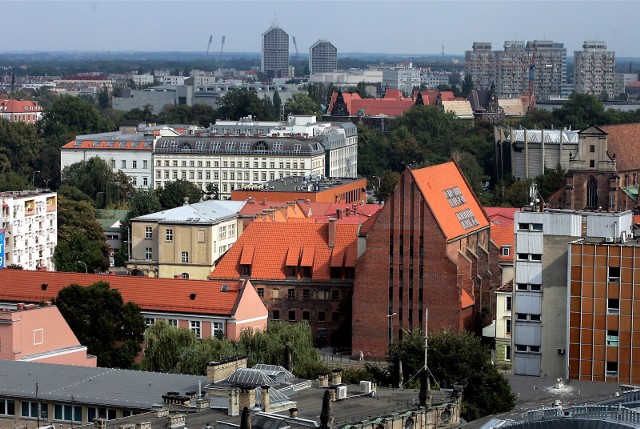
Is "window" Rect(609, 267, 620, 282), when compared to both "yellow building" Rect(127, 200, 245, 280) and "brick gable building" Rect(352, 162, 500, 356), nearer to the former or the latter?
"brick gable building" Rect(352, 162, 500, 356)

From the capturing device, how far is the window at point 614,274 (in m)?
58.4

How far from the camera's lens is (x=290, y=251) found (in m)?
78.1

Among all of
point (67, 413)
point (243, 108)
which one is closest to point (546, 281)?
point (67, 413)

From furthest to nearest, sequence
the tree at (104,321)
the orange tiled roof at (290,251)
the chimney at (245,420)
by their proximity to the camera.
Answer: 1. the orange tiled roof at (290,251)
2. the tree at (104,321)
3. the chimney at (245,420)

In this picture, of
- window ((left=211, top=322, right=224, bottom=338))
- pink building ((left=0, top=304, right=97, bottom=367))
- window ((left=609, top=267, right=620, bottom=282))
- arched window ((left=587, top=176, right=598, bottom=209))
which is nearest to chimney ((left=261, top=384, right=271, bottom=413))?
pink building ((left=0, top=304, right=97, bottom=367))

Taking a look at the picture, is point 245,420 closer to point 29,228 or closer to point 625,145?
point 29,228

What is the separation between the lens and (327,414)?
36.9m

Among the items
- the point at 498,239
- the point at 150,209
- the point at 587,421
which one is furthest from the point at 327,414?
the point at 150,209

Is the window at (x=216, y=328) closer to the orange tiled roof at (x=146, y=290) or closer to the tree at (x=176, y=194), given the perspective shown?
the orange tiled roof at (x=146, y=290)

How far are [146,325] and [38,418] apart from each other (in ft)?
65.5

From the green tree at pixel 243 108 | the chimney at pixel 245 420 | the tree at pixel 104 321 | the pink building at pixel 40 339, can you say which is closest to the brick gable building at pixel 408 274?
the tree at pixel 104 321

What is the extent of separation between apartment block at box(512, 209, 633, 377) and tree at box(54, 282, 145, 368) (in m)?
14.2

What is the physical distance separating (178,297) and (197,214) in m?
19.8

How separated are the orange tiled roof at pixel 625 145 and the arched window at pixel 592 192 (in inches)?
329
